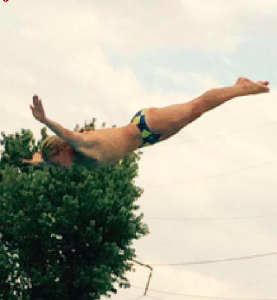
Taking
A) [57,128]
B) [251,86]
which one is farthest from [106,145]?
[251,86]

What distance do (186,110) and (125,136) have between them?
2.31ft

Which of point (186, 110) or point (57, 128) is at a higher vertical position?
point (186, 110)

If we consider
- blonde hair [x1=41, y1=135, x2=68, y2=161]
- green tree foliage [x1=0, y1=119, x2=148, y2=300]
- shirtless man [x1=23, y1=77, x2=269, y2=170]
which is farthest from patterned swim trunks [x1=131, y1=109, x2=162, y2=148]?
green tree foliage [x1=0, y1=119, x2=148, y2=300]

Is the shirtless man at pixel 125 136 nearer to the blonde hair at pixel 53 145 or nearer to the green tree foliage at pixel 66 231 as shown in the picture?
the blonde hair at pixel 53 145

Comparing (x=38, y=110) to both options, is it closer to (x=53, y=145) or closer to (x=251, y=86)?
(x=53, y=145)

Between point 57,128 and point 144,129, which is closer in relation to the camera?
point 57,128

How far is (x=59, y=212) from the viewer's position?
2764 cm

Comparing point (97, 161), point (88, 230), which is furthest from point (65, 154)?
point (88, 230)

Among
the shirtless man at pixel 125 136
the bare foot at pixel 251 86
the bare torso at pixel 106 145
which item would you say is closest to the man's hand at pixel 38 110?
the shirtless man at pixel 125 136

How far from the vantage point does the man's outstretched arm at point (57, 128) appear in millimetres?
5461

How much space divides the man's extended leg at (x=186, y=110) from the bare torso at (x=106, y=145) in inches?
8.9

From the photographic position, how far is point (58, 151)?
6.19 m

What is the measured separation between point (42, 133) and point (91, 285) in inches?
351

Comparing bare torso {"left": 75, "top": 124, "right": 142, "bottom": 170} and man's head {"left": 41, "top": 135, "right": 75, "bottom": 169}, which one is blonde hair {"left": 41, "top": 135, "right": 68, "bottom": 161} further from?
bare torso {"left": 75, "top": 124, "right": 142, "bottom": 170}
